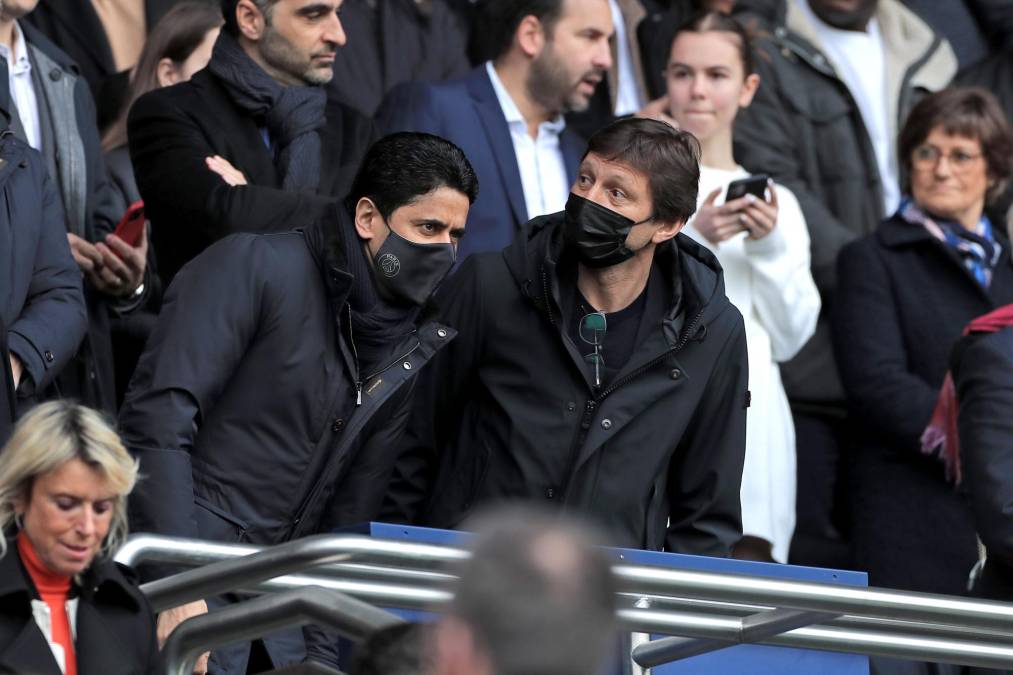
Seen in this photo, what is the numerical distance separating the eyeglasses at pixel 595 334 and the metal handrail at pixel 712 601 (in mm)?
762

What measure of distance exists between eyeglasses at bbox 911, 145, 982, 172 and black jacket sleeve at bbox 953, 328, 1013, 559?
5.19 feet

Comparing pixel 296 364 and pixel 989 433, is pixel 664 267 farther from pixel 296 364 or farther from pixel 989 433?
pixel 296 364

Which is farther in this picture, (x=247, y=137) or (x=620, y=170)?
(x=247, y=137)

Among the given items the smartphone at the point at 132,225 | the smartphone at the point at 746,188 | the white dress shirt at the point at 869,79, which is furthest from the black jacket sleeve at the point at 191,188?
the white dress shirt at the point at 869,79

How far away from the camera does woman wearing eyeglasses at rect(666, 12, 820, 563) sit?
6.57 metres

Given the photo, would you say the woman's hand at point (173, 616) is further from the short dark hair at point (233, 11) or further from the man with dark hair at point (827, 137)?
the man with dark hair at point (827, 137)

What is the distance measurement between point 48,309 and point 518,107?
2077mm

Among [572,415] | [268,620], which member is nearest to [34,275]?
[572,415]

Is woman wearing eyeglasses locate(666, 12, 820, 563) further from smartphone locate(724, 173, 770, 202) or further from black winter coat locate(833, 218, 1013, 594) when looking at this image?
black winter coat locate(833, 218, 1013, 594)

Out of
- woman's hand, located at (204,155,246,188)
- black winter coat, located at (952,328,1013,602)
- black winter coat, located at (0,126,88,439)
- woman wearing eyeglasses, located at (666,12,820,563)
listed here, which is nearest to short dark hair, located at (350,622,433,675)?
black winter coat, located at (0,126,88,439)

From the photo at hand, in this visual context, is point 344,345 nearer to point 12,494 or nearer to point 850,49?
point 12,494

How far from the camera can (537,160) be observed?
6.72 m

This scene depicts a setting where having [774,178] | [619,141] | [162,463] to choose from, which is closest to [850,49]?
[774,178]

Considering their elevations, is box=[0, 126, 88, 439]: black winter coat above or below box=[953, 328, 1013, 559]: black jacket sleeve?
above
